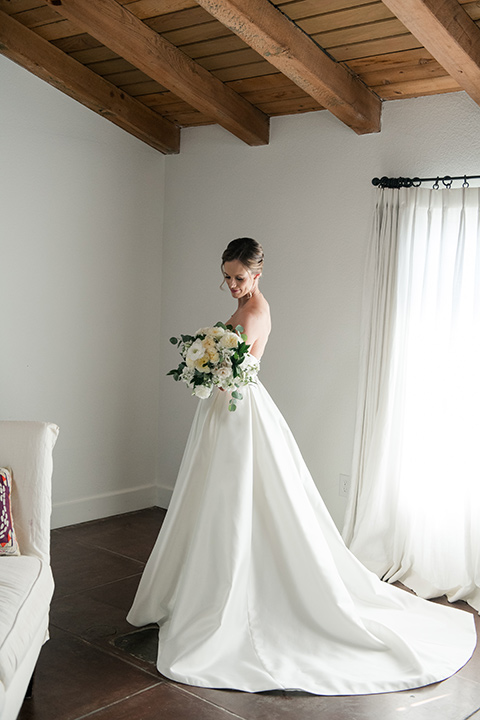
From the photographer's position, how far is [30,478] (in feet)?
9.52

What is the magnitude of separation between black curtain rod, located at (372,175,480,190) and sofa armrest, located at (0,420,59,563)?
2.34 metres

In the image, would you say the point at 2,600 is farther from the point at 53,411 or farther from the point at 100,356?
the point at 100,356

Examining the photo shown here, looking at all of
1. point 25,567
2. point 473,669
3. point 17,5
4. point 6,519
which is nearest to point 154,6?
point 17,5

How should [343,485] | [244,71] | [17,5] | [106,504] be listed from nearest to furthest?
1. [17,5]
2. [244,71]
3. [343,485]
4. [106,504]

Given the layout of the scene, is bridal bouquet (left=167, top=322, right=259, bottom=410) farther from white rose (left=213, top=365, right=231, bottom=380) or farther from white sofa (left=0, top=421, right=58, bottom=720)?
white sofa (left=0, top=421, right=58, bottom=720)

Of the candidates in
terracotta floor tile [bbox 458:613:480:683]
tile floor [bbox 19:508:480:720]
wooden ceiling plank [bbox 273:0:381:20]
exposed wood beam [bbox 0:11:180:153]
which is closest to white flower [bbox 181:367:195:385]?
tile floor [bbox 19:508:480:720]

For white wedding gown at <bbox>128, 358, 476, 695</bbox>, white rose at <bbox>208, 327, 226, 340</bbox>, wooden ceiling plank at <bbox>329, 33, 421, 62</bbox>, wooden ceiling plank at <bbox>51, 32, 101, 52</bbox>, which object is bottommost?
white wedding gown at <bbox>128, 358, 476, 695</bbox>

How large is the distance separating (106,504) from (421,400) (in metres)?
2.37

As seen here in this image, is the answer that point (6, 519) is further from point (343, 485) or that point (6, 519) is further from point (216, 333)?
point (343, 485)

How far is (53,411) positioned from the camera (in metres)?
4.77

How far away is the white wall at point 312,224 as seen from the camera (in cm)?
413

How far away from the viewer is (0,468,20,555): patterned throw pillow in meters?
2.77

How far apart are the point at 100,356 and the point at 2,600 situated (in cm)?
A: 282

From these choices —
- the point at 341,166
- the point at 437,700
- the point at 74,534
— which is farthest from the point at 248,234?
the point at 437,700
